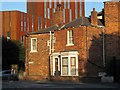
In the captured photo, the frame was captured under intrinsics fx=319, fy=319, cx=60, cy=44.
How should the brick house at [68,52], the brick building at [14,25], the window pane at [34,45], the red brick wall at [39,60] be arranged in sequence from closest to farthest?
1. the brick house at [68,52]
2. the red brick wall at [39,60]
3. the window pane at [34,45]
4. the brick building at [14,25]

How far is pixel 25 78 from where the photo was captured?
45750mm

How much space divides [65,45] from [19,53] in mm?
29026

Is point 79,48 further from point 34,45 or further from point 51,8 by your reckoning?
point 51,8

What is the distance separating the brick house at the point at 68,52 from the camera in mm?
39531

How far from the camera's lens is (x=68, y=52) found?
1594 inches

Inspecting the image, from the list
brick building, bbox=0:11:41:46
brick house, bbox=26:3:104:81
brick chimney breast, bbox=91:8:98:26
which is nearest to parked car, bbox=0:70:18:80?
brick house, bbox=26:3:104:81

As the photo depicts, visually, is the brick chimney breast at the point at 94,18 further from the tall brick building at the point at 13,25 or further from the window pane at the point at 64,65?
the tall brick building at the point at 13,25

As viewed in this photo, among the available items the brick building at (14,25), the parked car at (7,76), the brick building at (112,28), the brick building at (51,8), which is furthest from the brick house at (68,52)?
the brick building at (51,8)

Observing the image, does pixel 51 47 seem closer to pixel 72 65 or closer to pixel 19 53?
pixel 72 65

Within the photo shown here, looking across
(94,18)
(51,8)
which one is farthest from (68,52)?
(51,8)

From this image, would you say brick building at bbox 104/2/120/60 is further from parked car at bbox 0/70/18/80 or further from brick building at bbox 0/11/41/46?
brick building at bbox 0/11/41/46

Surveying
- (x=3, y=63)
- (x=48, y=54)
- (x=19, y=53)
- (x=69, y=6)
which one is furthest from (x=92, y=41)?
(x=69, y=6)

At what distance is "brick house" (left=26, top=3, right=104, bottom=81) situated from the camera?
39531mm

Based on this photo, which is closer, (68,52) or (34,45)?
(68,52)
